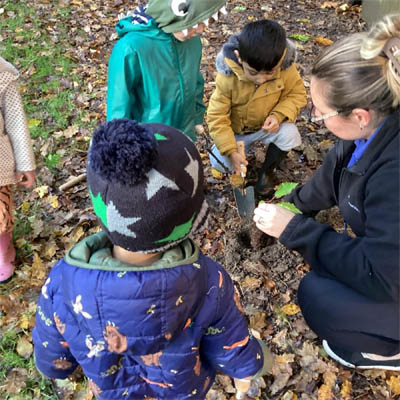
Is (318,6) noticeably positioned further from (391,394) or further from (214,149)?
(391,394)

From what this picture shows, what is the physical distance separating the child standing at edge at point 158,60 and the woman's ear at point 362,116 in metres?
1.19

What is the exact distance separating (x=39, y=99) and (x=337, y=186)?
3855 mm

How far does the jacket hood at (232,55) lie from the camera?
2895 mm

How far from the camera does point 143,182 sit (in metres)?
1.18

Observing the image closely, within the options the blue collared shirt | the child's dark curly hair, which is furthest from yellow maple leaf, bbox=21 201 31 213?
the blue collared shirt

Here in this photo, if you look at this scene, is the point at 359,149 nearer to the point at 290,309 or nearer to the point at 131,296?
the point at 290,309

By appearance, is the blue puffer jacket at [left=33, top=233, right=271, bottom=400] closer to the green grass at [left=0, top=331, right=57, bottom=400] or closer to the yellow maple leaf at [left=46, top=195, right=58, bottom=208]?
the green grass at [left=0, top=331, right=57, bottom=400]

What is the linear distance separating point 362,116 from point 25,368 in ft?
8.34

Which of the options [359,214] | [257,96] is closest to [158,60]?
[257,96]

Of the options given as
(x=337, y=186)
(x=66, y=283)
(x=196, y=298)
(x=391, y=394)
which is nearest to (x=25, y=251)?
(x=66, y=283)

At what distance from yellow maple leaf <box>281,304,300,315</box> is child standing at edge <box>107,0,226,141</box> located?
1643mm

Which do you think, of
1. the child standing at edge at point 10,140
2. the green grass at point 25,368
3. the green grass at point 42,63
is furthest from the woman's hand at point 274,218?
the green grass at point 42,63

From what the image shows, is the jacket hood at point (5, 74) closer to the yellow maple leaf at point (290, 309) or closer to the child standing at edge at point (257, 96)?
the child standing at edge at point (257, 96)

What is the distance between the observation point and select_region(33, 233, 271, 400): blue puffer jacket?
50.5 inches
